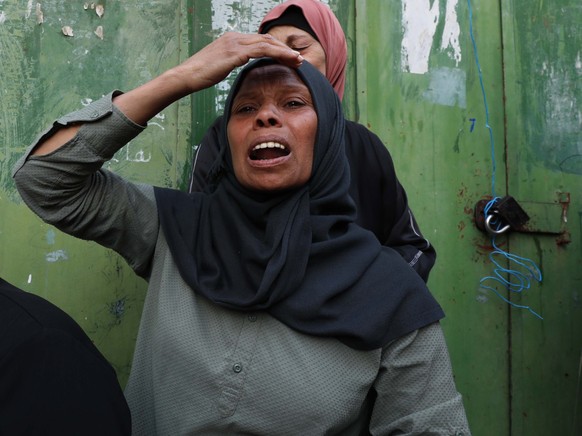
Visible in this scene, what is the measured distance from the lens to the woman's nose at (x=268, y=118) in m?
1.93

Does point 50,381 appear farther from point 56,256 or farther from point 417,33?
point 417,33

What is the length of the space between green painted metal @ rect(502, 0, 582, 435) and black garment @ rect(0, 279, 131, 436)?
2.06 m

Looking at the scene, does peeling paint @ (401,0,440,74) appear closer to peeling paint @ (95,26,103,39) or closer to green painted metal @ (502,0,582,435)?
green painted metal @ (502,0,582,435)

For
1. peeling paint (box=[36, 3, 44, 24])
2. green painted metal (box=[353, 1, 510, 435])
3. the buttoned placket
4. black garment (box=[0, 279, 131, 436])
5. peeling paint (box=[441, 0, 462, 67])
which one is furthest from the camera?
peeling paint (box=[441, 0, 462, 67])

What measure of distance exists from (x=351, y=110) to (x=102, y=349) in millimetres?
1247

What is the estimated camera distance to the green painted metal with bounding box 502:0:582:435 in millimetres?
3053

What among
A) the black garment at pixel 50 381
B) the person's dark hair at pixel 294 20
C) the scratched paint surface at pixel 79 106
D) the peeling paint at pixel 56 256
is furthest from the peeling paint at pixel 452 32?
the black garment at pixel 50 381

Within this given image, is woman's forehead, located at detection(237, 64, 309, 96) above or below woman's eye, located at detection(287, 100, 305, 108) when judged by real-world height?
above

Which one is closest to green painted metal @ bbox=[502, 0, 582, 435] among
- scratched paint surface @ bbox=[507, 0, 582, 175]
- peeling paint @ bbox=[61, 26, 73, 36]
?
scratched paint surface @ bbox=[507, 0, 582, 175]

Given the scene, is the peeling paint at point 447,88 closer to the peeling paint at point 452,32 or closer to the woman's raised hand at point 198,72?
the peeling paint at point 452,32

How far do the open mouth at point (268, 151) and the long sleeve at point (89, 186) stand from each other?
0.30 metres

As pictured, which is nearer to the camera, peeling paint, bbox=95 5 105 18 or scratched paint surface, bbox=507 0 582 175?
peeling paint, bbox=95 5 105 18

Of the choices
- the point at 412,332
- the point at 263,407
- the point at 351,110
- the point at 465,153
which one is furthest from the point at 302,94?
the point at 465,153

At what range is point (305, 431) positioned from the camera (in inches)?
68.0
